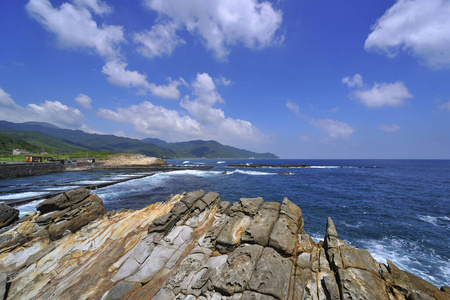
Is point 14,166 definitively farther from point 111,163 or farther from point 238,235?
point 238,235

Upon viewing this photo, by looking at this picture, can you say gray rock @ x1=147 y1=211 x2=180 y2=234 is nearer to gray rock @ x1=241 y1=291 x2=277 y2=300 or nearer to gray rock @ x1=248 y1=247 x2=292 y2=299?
gray rock @ x1=248 y1=247 x2=292 y2=299

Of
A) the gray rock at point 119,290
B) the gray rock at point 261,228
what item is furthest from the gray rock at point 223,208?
the gray rock at point 119,290

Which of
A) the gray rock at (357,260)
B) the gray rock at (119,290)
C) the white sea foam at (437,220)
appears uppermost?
the gray rock at (357,260)

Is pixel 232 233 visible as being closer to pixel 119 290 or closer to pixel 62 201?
pixel 119 290

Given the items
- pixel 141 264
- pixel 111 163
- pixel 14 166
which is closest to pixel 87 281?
pixel 141 264

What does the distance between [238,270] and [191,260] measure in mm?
3328

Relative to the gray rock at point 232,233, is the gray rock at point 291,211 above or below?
above

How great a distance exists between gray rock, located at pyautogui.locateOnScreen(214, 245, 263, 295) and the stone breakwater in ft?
0.16

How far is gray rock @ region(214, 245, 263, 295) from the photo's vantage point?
8086mm

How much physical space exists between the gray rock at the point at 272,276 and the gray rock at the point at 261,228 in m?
→ 1.15

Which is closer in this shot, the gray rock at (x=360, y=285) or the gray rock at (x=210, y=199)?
the gray rock at (x=360, y=285)

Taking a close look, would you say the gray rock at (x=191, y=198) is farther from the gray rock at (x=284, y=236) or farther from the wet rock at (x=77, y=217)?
the wet rock at (x=77, y=217)

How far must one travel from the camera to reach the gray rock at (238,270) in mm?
8086

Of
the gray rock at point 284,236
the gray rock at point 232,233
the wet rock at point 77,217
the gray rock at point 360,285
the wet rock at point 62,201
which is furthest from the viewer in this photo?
the wet rock at point 62,201
